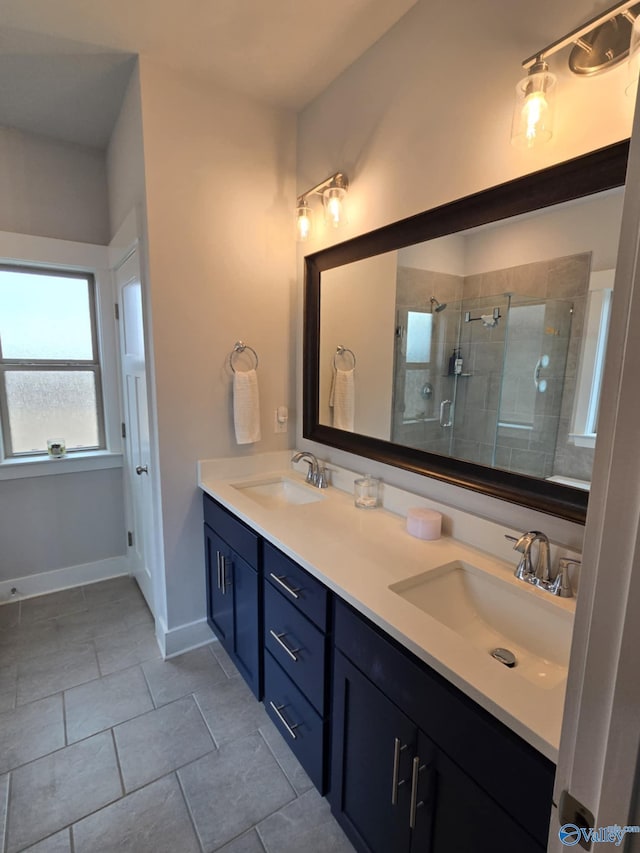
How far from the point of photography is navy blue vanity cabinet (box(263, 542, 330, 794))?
129cm

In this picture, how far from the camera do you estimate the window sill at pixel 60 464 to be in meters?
2.48

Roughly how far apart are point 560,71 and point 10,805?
2.79 meters

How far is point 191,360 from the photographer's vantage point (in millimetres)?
1978

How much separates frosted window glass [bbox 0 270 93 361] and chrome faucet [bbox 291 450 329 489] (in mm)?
1660

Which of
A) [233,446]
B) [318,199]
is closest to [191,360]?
[233,446]

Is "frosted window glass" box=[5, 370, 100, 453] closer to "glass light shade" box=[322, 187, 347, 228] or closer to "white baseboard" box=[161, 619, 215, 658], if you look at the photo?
"white baseboard" box=[161, 619, 215, 658]

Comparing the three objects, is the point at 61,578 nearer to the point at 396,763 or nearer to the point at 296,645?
the point at 296,645

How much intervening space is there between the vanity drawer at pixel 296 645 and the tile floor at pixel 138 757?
41 cm

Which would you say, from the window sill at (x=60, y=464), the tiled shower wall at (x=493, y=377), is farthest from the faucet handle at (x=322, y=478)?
the window sill at (x=60, y=464)

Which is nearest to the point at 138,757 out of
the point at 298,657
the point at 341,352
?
the point at 298,657

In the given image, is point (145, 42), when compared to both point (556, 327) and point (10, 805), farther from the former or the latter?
point (10, 805)

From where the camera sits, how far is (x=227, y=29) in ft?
5.11

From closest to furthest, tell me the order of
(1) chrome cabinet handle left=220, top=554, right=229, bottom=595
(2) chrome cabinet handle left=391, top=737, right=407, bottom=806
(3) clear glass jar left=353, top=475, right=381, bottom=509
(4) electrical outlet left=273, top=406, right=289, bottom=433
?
(2) chrome cabinet handle left=391, top=737, right=407, bottom=806 < (3) clear glass jar left=353, top=475, right=381, bottom=509 < (1) chrome cabinet handle left=220, top=554, right=229, bottom=595 < (4) electrical outlet left=273, top=406, right=289, bottom=433

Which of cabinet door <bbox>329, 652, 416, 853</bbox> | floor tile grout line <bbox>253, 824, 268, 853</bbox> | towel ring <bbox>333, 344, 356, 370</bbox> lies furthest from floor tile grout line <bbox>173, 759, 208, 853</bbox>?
towel ring <bbox>333, 344, 356, 370</bbox>
